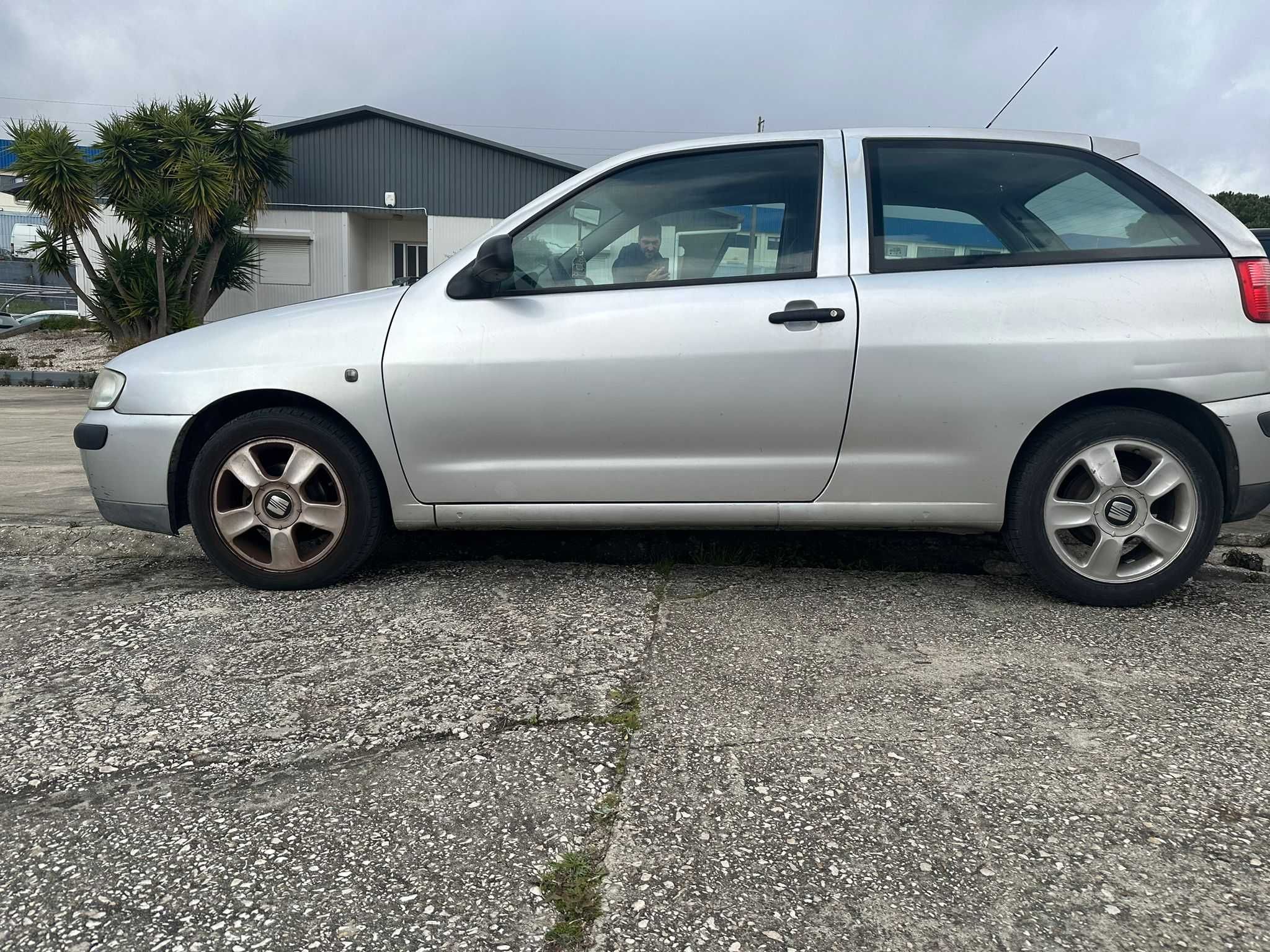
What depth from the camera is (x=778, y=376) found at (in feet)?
10.6

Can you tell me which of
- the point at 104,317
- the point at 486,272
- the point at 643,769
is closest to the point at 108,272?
the point at 104,317

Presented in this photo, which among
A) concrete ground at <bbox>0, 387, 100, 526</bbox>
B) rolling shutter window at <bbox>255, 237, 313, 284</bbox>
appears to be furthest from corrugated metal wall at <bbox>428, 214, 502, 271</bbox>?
concrete ground at <bbox>0, 387, 100, 526</bbox>

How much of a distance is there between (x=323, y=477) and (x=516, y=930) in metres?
2.22

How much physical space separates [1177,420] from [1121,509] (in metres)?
0.37

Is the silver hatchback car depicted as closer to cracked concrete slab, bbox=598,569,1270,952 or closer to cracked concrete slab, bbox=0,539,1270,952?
cracked concrete slab, bbox=0,539,1270,952

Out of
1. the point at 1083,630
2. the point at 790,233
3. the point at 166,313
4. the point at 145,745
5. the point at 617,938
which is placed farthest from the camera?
the point at 166,313

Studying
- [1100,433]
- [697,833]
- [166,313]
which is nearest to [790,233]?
[1100,433]

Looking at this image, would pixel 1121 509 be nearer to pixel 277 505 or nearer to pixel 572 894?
pixel 572 894

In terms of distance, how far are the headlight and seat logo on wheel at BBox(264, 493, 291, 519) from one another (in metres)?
0.69

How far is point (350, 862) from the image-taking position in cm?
180

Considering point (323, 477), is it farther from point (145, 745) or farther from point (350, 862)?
point (350, 862)

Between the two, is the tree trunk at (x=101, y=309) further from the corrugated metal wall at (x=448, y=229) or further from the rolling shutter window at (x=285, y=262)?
the corrugated metal wall at (x=448, y=229)

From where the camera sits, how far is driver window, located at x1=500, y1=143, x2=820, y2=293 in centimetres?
337

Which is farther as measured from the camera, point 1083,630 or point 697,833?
point 1083,630
